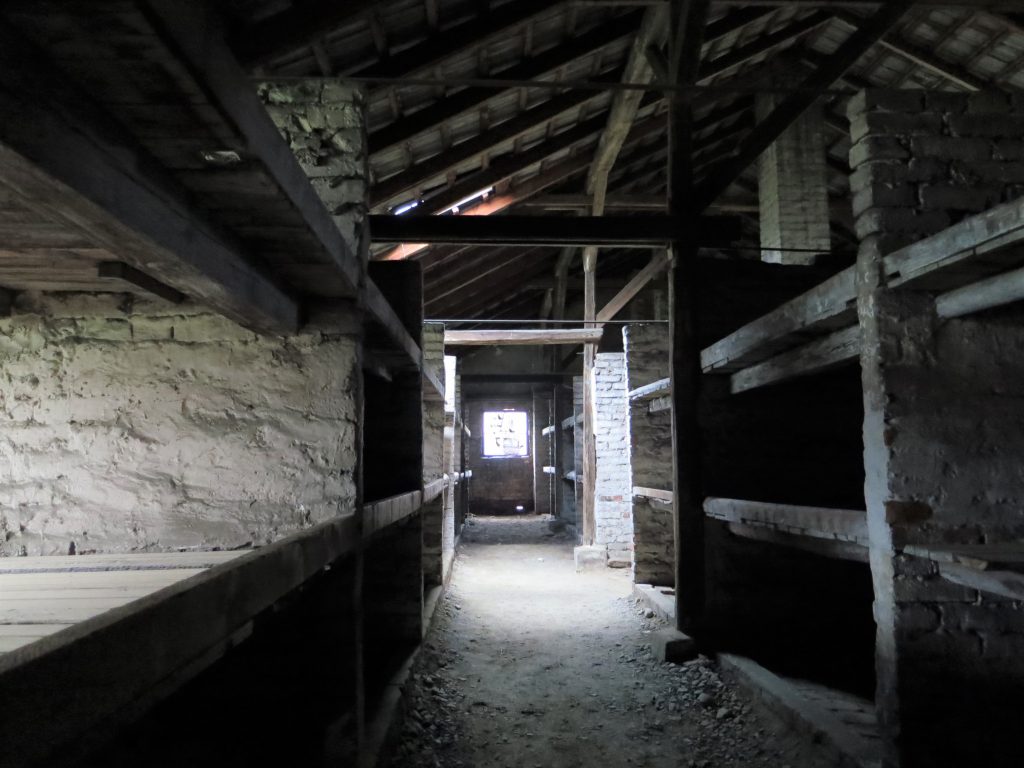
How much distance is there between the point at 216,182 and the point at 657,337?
6084mm

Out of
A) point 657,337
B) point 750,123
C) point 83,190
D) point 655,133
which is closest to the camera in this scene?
point 83,190

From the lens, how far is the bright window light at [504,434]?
18969mm

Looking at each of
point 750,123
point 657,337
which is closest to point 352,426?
point 657,337

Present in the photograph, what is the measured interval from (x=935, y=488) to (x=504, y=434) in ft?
54.0

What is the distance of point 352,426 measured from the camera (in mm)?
2701

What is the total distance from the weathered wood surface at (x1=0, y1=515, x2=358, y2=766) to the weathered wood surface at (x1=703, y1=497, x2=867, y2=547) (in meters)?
2.49

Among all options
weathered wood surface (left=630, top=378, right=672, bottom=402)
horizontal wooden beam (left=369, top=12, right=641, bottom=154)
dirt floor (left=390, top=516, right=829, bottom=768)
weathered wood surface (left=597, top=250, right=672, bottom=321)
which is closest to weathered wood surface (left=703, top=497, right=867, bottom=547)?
dirt floor (left=390, top=516, right=829, bottom=768)

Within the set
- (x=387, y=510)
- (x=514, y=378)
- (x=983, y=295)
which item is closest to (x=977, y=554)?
(x=983, y=295)

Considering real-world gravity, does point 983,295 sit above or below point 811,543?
above

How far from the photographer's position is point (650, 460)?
7.05 meters

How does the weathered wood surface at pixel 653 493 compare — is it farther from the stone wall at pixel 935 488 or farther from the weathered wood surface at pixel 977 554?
the weathered wood surface at pixel 977 554

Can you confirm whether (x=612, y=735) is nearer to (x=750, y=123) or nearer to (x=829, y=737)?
(x=829, y=737)

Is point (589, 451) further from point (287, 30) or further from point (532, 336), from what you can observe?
point (287, 30)

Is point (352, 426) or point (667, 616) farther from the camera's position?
point (667, 616)
